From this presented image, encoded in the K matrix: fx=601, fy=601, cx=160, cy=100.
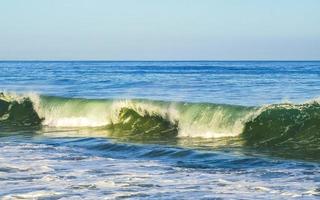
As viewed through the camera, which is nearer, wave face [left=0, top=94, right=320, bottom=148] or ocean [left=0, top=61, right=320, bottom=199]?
ocean [left=0, top=61, right=320, bottom=199]

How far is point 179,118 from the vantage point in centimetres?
1980

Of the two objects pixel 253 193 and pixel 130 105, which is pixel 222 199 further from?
pixel 130 105

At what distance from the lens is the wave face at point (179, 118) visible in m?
16.5

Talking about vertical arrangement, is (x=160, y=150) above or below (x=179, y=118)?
below

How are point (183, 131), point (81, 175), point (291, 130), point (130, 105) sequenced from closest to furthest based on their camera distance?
point (81, 175) → point (291, 130) → point (183, 131) → point (130, 105)

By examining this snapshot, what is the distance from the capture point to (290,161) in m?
12.3

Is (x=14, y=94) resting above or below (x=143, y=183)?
above

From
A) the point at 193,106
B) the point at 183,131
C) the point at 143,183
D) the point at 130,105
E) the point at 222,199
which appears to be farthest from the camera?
the point at 130,105

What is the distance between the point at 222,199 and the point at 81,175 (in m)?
3.14

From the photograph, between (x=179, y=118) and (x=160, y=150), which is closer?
(x=160, y=150)

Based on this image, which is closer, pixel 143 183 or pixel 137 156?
pixel 143 183

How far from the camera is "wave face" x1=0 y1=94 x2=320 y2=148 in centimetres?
1653

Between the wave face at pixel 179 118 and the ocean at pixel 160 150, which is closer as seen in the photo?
the ocean at pixel 160 150

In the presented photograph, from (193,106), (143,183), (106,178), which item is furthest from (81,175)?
(193,106)
